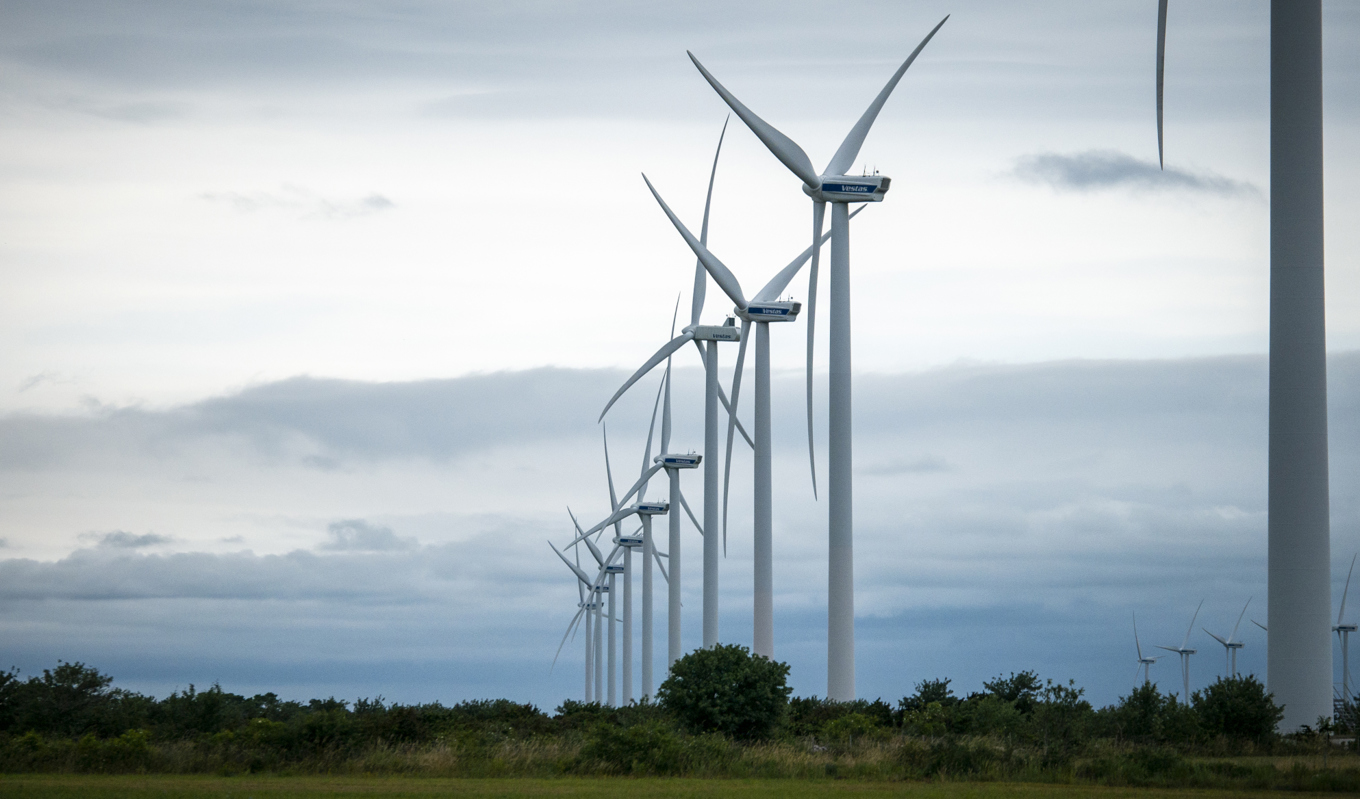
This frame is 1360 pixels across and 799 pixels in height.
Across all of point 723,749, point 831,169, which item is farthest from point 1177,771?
point 831,169

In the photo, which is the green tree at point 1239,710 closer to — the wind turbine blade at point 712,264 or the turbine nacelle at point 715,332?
the wind turbine blade at point 712,264

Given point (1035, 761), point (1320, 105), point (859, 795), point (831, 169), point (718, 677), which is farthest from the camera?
point (831, 169)

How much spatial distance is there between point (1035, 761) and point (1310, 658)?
8.88 m

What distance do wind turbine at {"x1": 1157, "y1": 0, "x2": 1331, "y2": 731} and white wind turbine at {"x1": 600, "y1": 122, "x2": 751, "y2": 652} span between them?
115 ft

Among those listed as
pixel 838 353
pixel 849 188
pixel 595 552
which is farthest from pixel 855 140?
pixel 595 552

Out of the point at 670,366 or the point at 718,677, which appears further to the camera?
the point at 670,366

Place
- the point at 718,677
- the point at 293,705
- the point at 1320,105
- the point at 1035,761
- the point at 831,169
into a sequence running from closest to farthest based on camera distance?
the point at 1035,761
the point at 1320,105
the point at 718,677
the point at 831,169
the point at 293,705

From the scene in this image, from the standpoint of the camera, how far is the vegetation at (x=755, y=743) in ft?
116

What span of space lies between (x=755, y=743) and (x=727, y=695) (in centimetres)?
278

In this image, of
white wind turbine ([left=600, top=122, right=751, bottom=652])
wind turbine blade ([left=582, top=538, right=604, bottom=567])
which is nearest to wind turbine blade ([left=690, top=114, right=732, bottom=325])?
white wind turbine ([left=600, top=122, right=751, bottom=652])

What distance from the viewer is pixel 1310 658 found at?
38.0 meters

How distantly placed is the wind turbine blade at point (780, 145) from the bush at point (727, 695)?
22502mm

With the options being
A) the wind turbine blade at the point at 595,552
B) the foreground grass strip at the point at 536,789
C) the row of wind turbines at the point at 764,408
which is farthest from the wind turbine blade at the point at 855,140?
the wind turbine blade at the point at 595,552

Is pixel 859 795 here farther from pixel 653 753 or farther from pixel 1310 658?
pixel 1310 658
